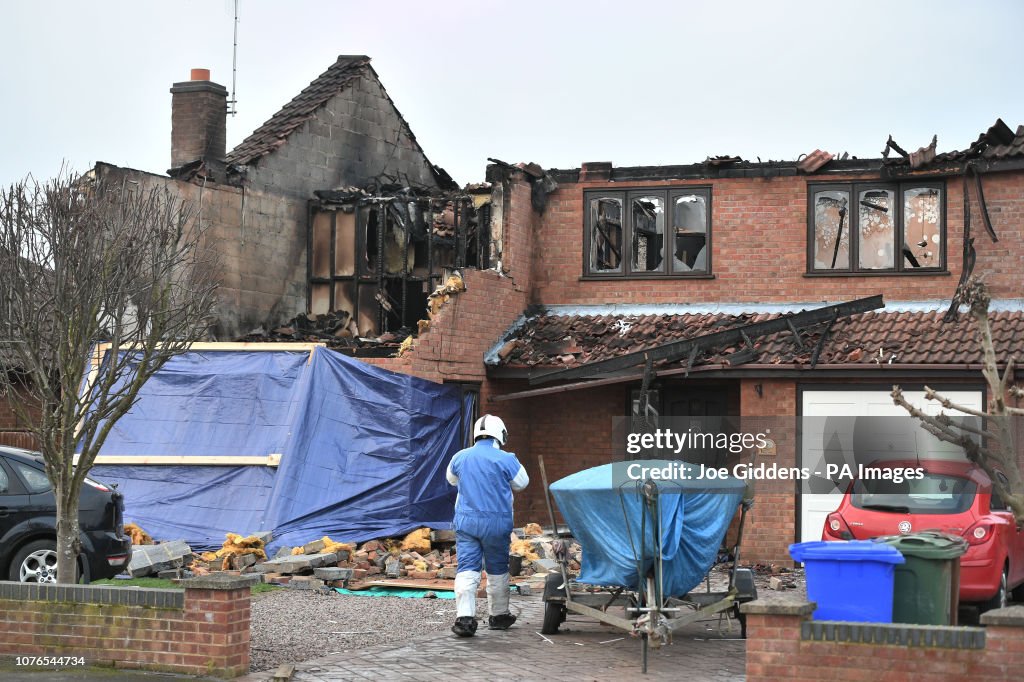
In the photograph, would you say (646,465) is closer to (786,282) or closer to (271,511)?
(271,511)

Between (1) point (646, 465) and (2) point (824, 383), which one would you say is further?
(2) point (824, 383)

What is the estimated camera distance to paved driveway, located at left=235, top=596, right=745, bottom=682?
1032cm

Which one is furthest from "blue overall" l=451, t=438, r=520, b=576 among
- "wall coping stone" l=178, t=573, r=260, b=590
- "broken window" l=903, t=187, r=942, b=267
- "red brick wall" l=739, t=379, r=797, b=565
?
"broken window" l=903, t=187, r=942, b=267

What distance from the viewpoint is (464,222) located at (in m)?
22.8

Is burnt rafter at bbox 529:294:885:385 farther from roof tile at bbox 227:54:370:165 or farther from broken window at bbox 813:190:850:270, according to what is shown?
roof tile at bbox 227:54:370:165

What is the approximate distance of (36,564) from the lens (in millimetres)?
13992

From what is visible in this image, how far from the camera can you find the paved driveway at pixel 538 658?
10.3 m

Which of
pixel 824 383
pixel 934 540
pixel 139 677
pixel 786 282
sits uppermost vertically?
pixel 786 282

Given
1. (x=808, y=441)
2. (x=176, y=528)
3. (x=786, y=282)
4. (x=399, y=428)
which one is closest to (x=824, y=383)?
(x=808, y=441)

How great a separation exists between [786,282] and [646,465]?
10362 millimetres

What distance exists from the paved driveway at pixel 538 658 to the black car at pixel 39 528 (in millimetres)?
3905

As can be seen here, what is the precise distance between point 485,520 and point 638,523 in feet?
5.41

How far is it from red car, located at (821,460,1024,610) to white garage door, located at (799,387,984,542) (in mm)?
3618

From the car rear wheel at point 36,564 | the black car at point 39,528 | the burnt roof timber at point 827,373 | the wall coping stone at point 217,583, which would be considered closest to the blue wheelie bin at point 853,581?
the wall coping stone at point 217,583
